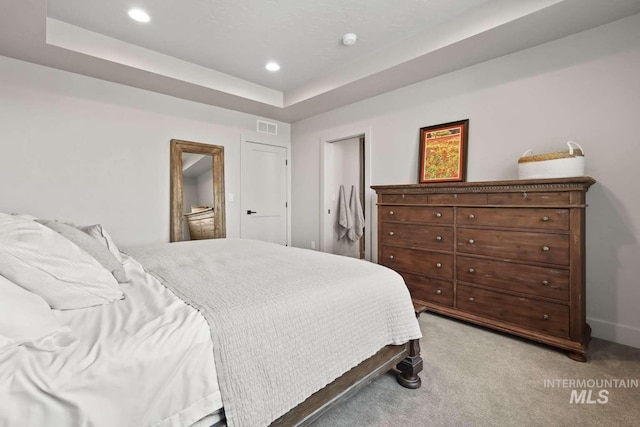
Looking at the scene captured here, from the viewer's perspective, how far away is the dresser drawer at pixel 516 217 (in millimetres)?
2169

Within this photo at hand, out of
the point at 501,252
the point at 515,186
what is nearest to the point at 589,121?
the point at 515,186

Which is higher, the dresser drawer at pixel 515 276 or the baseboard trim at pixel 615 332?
the dresser drawer at pixel 515 276

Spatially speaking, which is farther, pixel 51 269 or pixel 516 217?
pixel 516 217

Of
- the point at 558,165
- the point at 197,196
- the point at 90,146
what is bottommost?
the point at 197,196

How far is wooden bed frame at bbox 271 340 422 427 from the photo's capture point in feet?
4.06

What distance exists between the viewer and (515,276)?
2365mm

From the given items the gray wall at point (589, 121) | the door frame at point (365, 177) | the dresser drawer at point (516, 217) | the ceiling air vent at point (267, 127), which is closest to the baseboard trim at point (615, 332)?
the gray wall at point (589, 121)

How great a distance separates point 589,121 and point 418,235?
166 cm

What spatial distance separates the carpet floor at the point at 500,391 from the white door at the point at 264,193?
3135 millimetres

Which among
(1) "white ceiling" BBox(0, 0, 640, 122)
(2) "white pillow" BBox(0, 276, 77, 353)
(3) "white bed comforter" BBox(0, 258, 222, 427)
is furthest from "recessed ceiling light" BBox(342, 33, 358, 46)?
(2) "white pillow" BBox(0, 276, 77, 353)

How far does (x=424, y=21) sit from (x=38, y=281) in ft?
10.5

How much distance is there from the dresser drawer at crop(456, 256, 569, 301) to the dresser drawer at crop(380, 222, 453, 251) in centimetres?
21

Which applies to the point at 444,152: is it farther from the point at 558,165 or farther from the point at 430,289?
the point at 430,289

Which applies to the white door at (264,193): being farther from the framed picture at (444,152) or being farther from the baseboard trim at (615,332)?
the baseboard trim at (615,332)
